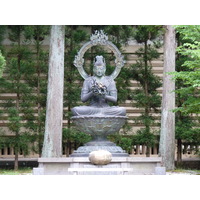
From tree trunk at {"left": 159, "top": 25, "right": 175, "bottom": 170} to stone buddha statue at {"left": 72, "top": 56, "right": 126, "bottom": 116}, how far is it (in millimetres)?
2325

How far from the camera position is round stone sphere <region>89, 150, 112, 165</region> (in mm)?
11383

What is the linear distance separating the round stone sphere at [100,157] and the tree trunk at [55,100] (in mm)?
3201

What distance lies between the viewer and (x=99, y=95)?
42.6ft

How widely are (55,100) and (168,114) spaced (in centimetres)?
330

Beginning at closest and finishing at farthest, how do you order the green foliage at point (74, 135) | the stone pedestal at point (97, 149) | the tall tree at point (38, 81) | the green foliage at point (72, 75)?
the stone pedestal at point (97, 149) → the green foliage at point (74, 135) → the tall tree at point (38, 81) → the green foliage at point (72, 75)

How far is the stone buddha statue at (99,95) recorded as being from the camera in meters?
12.9

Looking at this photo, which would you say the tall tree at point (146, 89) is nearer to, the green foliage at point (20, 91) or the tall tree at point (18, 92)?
the green foliage at point (20, 91)

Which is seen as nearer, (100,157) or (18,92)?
(100,157)

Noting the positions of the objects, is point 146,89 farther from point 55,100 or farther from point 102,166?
point 102,166

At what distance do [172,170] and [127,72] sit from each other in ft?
13.1

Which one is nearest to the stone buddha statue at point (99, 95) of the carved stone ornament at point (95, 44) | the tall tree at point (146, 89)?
the carved stone ornament at point (95, 44)

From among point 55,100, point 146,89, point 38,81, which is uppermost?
point 38,81

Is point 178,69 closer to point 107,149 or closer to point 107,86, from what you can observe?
point 107,86

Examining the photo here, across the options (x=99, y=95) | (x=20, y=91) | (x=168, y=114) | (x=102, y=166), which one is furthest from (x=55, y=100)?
(x=102, y=166)
